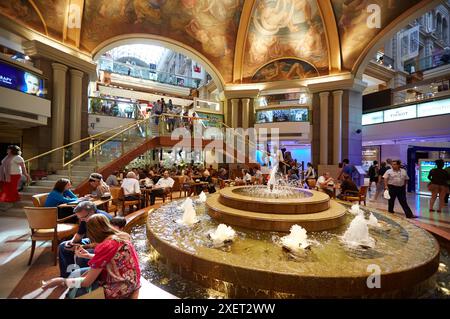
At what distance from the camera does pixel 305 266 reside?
2.41 meters

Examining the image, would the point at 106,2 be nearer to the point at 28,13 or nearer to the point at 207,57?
the point at 28,13

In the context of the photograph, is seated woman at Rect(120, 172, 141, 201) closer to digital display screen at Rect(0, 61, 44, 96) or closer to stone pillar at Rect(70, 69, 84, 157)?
digital display screen at Rect(0, 61, 44, 96)

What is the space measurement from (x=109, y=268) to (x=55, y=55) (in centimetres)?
1111

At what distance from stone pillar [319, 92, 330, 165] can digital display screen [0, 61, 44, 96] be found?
1428cm

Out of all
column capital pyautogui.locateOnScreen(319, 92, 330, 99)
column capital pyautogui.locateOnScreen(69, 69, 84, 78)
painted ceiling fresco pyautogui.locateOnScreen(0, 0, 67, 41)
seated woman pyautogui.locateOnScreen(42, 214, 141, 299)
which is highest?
painted ceiling fresco pyautogui.locateOnScreen(0, 0, 67, 41)

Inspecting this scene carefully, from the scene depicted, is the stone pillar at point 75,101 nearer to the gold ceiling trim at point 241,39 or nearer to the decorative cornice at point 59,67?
the decorative cornice at point 59,67

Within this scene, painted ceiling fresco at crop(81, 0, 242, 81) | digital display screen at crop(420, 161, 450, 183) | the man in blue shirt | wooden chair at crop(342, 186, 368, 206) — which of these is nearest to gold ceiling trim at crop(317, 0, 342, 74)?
painted ceiling fresco at crop(81, 0, 242, 81)

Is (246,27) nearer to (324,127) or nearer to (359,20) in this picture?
(359,20)

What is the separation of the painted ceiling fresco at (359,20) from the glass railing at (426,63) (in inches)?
306

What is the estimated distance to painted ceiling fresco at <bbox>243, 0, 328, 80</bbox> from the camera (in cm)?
1404

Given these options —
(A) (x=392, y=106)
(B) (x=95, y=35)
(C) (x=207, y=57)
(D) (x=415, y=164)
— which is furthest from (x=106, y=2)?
(D) (x=415, y=164)

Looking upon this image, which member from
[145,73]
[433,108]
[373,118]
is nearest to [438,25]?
[373,118]

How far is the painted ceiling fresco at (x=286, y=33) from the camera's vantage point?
46.1 feet

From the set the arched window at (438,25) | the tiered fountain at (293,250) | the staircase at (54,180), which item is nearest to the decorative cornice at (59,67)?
the staircase at (54,180)
